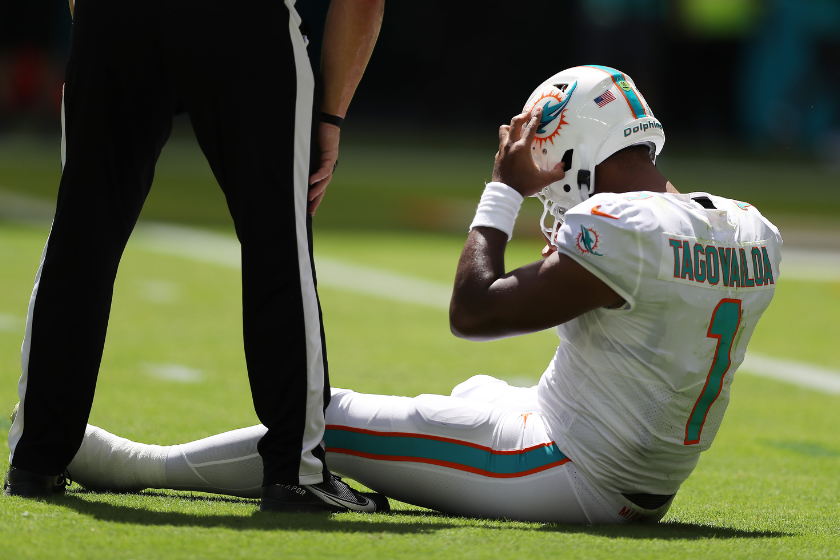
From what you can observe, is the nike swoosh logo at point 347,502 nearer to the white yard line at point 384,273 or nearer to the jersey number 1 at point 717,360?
the jersey number 1 at point 717,360

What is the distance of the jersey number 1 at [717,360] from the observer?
8.58 ft

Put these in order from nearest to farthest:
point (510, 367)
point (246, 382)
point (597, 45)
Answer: point (246, 382), point (510, 367), point (597, 45)

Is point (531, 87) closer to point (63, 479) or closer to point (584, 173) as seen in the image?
point (584, 173)

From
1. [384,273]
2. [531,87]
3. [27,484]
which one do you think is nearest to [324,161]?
[27,484]

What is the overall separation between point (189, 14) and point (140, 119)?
29cm

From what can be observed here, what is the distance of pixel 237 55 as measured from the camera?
8.49ft

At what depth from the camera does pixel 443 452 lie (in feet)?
9.20

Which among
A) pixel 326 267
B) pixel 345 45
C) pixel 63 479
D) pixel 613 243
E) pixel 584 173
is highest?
pixel 345 45

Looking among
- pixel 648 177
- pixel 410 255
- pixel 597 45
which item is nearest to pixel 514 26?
pixel 597 45

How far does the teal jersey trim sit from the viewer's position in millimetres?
2736

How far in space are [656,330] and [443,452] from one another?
24.2 inches

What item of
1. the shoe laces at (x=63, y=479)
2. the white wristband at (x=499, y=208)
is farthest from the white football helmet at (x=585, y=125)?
the shoe laces at (x=63, y=479)

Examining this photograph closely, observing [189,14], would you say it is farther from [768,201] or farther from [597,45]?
[597,45]

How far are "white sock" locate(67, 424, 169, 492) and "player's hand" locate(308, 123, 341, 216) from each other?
78 cm
